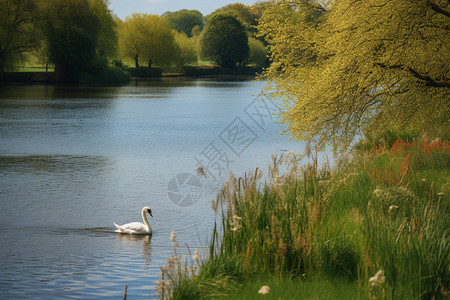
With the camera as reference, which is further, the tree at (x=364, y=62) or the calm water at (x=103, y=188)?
the tree at (x=364, y=62)

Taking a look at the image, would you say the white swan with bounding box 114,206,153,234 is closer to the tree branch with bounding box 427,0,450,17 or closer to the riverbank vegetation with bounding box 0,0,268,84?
the tree branch with bounding box 427,0,450,17

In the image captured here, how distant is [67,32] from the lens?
6688 centimetres

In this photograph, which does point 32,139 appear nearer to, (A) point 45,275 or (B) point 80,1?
(A) point 45,275

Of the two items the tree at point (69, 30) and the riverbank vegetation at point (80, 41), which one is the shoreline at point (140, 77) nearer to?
the riverbank vegetation at point (80, 41)

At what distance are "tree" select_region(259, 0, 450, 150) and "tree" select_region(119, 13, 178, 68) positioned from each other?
77323 mm

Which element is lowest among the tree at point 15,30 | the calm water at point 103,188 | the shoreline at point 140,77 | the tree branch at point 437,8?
the calm water at point 103,188

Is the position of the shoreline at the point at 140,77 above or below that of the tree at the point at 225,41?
below

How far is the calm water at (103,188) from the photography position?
1005cm

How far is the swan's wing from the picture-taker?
1242 cm

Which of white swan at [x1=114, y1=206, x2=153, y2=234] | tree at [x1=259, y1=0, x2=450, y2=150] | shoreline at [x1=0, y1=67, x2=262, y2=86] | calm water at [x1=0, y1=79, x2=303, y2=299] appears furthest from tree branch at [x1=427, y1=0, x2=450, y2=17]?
shoreline at [x1=0, y1=67, x2=262, y2=86]

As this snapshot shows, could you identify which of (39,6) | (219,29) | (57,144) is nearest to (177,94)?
(39,6)

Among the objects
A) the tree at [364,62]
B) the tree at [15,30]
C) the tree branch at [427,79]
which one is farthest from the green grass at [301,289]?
the tree at [15,30]

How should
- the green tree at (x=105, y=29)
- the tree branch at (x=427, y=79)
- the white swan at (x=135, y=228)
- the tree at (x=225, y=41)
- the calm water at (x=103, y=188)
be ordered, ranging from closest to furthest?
the calm water at (x=103, y=188)
the white swan at (x=135, y=228)
the tree branch at (x=427, y=79)
the green tree at (x=105, y=29)
the tree at (x=225, y=41)

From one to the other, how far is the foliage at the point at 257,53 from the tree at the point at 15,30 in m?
67.8
